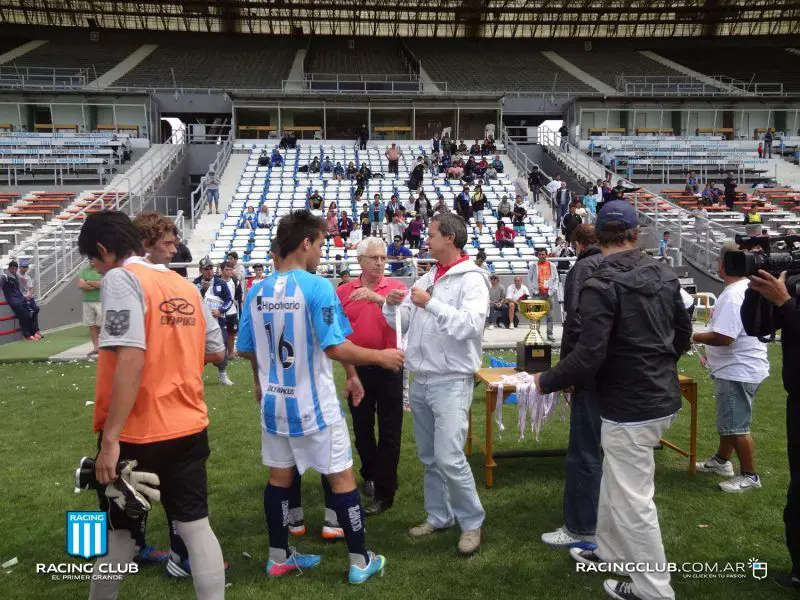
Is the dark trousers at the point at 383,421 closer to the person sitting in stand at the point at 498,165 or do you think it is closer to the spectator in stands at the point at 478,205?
the spectator in stands at the point at 478,205

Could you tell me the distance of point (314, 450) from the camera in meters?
3.38

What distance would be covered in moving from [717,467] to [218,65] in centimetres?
4141

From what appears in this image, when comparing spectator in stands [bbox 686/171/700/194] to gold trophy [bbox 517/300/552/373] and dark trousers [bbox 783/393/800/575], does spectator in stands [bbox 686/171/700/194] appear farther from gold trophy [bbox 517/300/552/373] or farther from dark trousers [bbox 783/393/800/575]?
dark trousers [bbox 783/393/800/575]

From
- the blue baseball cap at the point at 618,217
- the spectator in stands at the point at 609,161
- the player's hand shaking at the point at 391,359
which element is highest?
the spectator in stands at the point at 609,161

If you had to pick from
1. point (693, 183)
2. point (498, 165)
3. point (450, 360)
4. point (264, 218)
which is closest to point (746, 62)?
point (693, 183)

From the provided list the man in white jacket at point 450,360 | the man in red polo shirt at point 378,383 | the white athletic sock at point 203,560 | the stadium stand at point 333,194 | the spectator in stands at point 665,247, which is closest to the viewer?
the white athletic sock at point 203,560

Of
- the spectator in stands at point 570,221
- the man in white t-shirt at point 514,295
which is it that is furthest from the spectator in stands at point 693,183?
the man in white t-shirt at point 514,295

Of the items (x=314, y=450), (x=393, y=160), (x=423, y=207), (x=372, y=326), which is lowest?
(x=314, y=450)

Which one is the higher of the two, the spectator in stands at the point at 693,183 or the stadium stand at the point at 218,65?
the stadium stand at the point at 218,65

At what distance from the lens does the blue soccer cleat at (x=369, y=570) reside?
350cm

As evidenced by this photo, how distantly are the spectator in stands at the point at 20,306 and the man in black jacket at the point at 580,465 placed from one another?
12418 mm

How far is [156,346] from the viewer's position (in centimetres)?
281

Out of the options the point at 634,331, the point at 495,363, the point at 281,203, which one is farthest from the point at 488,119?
the point at 634,331

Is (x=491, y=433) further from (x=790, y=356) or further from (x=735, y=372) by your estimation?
(x=790, y=356)
